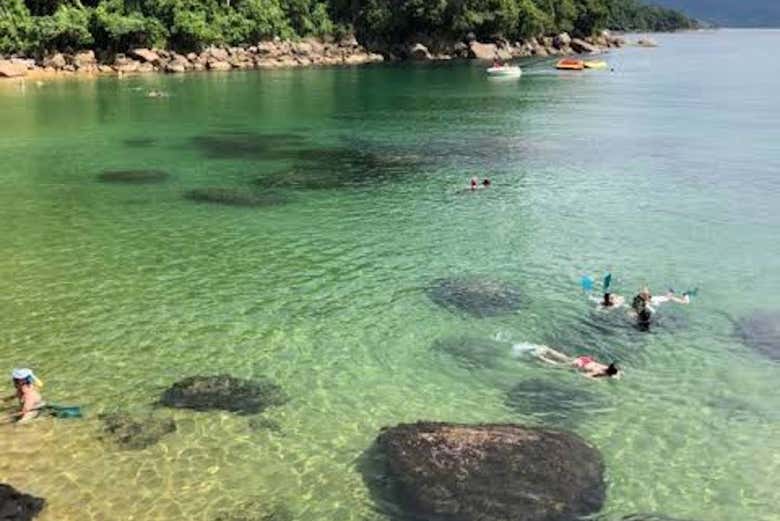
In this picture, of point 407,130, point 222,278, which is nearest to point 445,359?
point 222,278

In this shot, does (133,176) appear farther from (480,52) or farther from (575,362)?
(480,52)

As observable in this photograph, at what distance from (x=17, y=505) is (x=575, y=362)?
13.6 m

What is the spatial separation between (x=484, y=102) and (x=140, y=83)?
45.5m

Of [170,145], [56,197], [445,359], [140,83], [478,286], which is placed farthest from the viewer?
[140,83]

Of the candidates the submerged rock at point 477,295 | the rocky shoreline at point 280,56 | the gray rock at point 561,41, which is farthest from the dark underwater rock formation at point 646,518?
the gray rock at point 561,41

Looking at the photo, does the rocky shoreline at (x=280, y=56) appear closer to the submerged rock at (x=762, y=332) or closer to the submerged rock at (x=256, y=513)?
the submerged rock at (x=762, y=332)

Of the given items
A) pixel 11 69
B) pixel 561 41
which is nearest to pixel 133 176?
pixel 11 69

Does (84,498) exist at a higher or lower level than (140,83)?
lower

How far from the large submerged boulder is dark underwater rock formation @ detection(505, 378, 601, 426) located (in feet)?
4.59

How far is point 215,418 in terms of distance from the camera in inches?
711

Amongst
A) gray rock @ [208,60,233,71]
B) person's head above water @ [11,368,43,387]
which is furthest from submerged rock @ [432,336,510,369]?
gray rock @ [208,60,233,71]

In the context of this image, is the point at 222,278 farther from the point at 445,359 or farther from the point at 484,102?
Answer: the point at 484,102

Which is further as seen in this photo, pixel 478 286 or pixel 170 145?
pixel 170 145

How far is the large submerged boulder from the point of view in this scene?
575 inches
